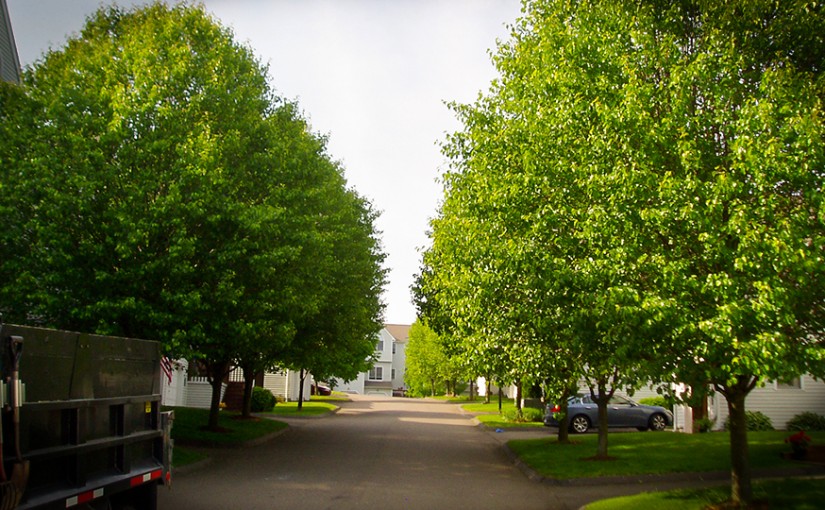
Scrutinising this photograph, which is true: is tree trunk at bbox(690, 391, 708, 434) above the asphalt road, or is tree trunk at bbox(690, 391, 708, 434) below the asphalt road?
above

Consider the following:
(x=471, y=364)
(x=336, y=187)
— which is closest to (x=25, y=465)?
(x=471, y=364)

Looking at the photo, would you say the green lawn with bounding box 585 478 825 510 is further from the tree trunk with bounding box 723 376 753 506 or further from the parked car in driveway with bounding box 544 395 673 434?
the parked car in driveway with bounding box 544 395 673 434

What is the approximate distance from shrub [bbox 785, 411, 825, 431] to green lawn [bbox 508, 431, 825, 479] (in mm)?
2276

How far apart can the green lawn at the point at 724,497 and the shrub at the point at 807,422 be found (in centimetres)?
1281

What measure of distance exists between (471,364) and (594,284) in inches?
197

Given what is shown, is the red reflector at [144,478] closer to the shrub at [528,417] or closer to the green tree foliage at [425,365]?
the shrub at [528,417]

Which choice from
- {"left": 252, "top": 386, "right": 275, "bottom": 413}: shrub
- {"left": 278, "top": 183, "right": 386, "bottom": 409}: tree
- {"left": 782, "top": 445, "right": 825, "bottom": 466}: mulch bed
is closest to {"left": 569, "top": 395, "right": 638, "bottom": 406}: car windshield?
{"left": 278, "top": 183, "right": 386, "bottom": 409}: tree

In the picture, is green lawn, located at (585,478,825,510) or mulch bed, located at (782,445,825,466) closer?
green lawn, located at (585,478,825,510)

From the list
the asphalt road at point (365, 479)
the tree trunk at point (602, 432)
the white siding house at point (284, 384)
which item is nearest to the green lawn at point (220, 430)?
the asphalt road at point (365, 479)

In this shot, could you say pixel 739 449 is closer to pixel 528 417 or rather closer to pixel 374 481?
pixel 374 481

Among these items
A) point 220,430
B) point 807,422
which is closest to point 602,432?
point 807,422

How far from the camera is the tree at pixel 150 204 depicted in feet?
53.3

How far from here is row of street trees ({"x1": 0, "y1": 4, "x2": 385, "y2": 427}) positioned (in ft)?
53.4

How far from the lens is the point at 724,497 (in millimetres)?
12547
